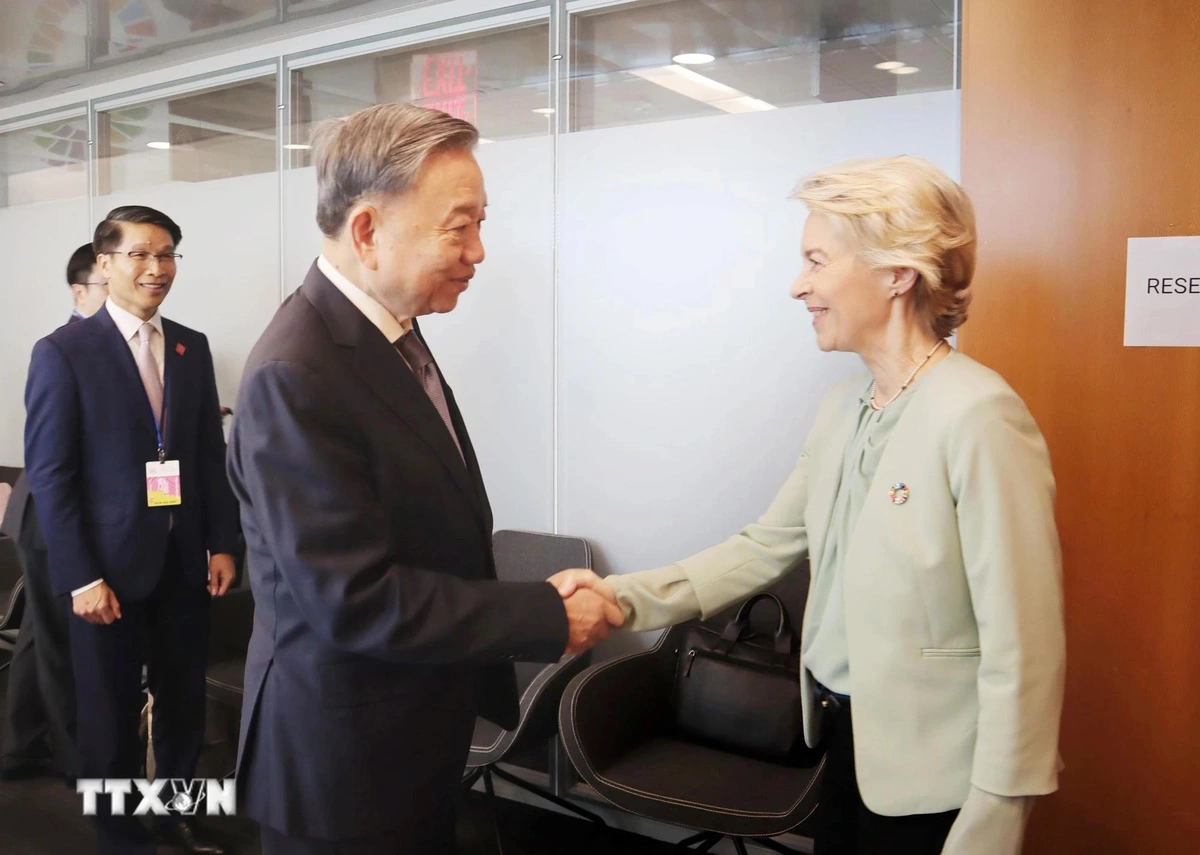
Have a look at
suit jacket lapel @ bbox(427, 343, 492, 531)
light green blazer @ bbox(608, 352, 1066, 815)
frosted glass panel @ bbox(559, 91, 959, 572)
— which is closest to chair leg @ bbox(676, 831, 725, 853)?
frosted glass panel @ bbox(559, 91, 959, 572)

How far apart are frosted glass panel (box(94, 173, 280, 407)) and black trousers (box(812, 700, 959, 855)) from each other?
261cm

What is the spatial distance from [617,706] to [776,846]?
29.5 inches

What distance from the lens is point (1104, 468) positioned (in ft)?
7.70

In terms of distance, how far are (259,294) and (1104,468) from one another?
10.0 feet

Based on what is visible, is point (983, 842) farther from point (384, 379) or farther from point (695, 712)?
point (695, 712)

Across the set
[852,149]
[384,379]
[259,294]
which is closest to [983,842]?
[384,379]

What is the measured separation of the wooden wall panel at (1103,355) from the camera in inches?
89.0

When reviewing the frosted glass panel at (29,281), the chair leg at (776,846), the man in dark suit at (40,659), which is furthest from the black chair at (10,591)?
the chair leg at (776,846)

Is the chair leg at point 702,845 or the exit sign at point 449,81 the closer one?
the chair leg at point 702,845

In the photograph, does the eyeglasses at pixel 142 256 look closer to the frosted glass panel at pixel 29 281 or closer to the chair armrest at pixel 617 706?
the frosted glass panel at pixel 29 281

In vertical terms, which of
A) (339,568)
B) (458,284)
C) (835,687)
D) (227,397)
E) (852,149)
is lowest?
(835,687)

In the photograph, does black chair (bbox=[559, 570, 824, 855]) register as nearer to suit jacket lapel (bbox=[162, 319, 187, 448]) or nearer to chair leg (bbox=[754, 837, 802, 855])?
chair leg (bbox=[754, 837, 802, 855])

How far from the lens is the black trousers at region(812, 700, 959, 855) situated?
5.49ft

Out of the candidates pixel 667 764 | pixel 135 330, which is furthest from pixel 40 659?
pixel 667 764
